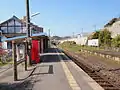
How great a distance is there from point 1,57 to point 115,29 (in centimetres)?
5041

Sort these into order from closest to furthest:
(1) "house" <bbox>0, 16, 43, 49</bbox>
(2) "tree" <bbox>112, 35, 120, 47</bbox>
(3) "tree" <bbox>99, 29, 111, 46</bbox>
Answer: (1) "house" <bbox>0, 16, 43, 49</bbox>
(2) "tree" <bbox>112, 35, 120, 47</bbox>
(3) "tree" <bbox>99, 29, 111, 46</bbox>

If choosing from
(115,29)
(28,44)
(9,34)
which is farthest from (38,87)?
(115,29)

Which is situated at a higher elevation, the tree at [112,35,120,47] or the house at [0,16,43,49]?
the house at [0,16,43,49]

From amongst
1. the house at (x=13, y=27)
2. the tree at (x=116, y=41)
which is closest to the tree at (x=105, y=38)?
the tree at (x=116, y=41)

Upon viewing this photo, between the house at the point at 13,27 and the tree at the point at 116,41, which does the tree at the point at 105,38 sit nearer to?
the tree at the point at 116,41

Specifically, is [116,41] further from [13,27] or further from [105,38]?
[13,27]

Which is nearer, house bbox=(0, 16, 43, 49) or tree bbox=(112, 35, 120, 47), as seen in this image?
house bbox=(0, 16, 43, 49)

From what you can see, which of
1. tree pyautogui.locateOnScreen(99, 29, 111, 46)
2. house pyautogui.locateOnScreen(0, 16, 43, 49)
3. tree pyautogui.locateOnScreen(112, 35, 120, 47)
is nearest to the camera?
house pyautogui.locateOnScreen(0, 16, 43, 49)

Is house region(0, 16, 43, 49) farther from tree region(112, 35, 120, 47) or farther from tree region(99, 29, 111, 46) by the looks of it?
tree region(99, 29, 111, 46)

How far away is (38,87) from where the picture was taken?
10.2 m

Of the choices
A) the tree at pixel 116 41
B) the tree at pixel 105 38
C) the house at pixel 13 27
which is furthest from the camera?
the tree at pixel 105 38

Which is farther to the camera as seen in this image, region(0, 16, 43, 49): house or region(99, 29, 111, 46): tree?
region(99, 29, 111, 46): tree

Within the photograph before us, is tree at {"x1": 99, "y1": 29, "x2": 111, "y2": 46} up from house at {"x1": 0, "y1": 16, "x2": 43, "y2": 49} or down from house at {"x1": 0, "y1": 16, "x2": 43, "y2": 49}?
down

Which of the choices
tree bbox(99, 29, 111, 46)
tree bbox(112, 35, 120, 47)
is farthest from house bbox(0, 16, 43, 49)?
tree bbox(99, 29, 111, 46)
